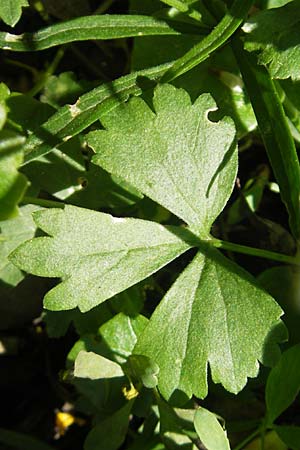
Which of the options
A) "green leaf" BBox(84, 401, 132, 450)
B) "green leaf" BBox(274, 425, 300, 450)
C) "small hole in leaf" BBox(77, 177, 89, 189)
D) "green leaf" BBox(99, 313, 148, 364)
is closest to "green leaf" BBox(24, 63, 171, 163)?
"small hole in leaf" BBox(77, 177, 89, 189)

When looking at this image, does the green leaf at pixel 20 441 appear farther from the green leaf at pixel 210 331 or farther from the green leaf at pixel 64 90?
the green leaf at pixel 64 90

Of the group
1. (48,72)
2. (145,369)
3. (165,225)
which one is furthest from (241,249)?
(48,72)

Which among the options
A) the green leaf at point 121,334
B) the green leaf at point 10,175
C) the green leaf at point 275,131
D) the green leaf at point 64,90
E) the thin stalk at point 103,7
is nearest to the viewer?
the green leaf at point 10,175

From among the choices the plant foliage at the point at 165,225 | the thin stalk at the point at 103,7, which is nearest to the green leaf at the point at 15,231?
the plant foliage at the point at 165,225

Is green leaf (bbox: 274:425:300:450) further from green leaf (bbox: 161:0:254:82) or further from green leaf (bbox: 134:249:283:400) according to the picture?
green leaf (bbox: 161:0:254:82)

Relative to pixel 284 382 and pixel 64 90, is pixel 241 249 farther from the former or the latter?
pixel 64 90
